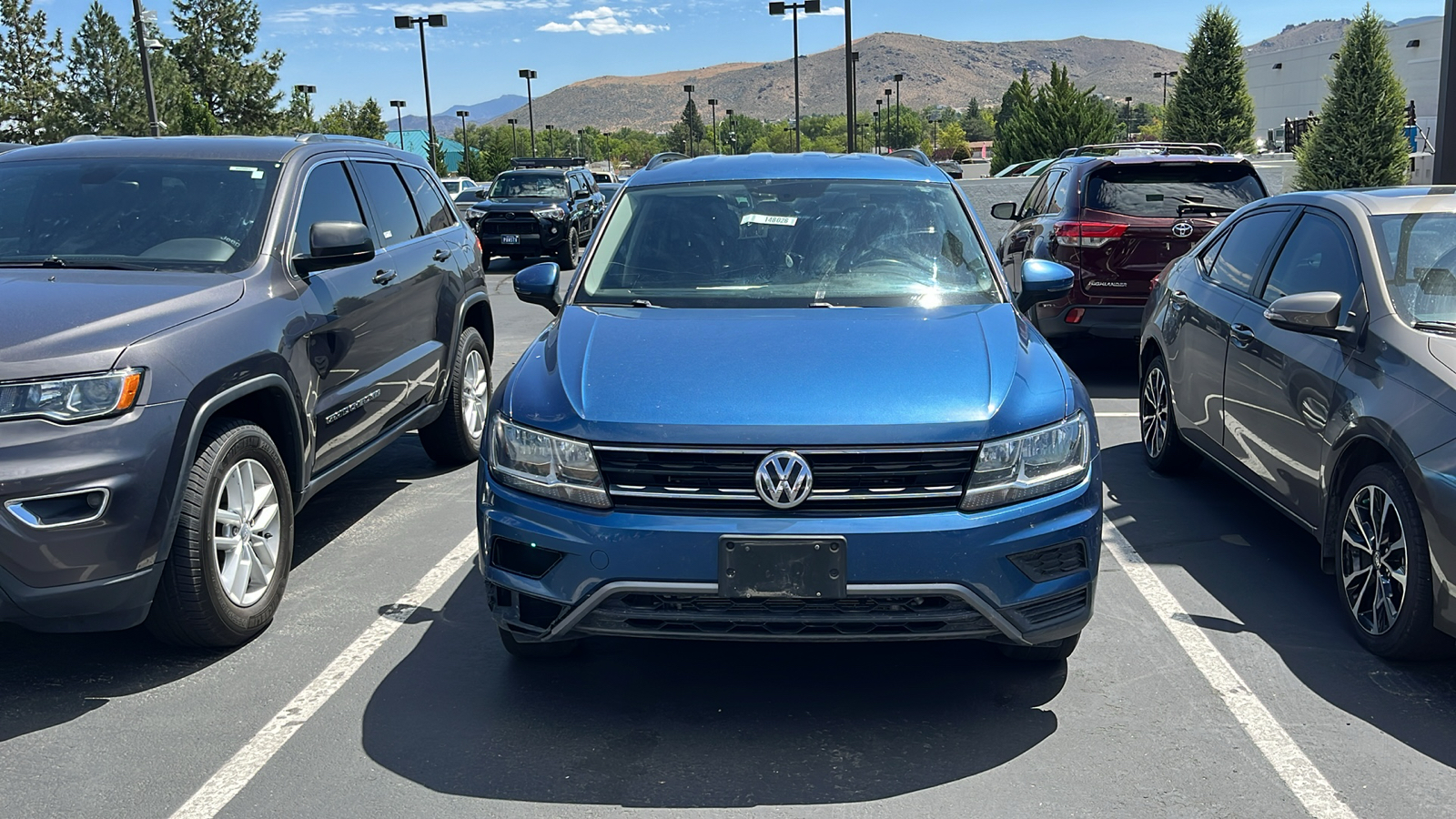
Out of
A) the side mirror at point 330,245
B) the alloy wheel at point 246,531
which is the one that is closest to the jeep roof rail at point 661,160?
the side mirror at point 330,245

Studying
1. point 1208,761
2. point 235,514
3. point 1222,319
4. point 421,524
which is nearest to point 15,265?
point 235,514

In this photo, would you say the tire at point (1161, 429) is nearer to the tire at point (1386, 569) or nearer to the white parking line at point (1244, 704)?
the white parking line at point (1244, 704)

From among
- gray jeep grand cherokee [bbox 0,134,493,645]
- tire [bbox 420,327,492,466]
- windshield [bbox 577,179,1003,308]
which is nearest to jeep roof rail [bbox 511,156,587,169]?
tire [bbox 420,327,492,466]

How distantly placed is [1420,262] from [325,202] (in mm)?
4655

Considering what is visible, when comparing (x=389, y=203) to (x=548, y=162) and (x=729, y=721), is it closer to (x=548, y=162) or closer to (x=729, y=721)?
(x=729, y=721)

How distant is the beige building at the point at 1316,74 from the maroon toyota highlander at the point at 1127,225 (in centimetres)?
5061

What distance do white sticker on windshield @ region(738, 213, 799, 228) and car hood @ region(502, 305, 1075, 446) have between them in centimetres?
70

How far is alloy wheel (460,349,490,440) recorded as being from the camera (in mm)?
7307

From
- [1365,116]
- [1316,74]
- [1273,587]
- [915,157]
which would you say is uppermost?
[1316,74]

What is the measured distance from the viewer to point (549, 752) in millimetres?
3666

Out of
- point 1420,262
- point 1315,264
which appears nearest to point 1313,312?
point 1420,262

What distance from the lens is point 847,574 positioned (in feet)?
11.4

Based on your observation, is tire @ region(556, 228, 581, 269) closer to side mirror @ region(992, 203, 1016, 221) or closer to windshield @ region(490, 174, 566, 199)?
windshield @ region(490, 174, 566, 199)

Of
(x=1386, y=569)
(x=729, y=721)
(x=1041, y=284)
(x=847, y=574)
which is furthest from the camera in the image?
(x=1041, y=284)
